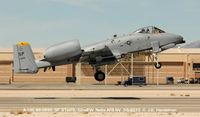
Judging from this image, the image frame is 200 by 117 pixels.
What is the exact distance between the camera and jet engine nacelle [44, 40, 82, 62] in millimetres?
40656

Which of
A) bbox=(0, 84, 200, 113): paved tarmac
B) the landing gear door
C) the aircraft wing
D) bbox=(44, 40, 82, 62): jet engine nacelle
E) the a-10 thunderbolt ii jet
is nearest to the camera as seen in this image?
bbox=(0, 84, 200, 113): paved tarmac

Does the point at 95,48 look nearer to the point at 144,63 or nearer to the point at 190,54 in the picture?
the point at 144,63

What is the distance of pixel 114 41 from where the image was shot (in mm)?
43281

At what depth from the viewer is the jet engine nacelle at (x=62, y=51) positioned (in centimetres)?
4066

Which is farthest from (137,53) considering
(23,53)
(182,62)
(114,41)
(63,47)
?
(182,62)

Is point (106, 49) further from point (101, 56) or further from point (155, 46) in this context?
point (155, 46)

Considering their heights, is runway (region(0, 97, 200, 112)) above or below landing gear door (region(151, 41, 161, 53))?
below

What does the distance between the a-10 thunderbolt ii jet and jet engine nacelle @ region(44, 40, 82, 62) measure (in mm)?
94

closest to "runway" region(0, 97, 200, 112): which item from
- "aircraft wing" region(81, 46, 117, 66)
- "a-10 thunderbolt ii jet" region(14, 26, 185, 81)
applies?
"a-10 thunderbolt ii jet" region(14, 26, 185, 81)

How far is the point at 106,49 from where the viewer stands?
4309 cm

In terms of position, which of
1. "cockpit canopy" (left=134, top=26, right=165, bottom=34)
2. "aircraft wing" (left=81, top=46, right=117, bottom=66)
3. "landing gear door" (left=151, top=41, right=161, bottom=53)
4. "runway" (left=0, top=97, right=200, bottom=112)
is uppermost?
"cockpit canopy" (left=134, top=26, right=165, bottom=34)

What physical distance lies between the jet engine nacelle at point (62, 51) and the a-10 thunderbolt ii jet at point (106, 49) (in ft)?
0.31

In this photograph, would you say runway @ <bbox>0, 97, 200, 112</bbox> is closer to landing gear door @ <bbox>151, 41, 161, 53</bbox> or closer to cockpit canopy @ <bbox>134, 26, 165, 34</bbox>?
landing gear door @ <bbox>151, 41, 161, 53</bbox>

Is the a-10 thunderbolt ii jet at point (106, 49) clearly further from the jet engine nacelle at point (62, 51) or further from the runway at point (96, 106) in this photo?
the runway at point (96, 106)
